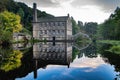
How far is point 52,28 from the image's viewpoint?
85.7 meters

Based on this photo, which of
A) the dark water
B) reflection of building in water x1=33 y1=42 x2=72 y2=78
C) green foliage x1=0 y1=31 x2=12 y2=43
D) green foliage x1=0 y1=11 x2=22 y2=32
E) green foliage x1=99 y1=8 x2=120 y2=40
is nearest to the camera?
the dark water

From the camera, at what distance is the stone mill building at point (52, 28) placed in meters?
83.5

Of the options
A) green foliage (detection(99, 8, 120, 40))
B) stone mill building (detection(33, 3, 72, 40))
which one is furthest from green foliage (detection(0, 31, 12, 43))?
stone mill building (detection(33, 3, 72, 40))

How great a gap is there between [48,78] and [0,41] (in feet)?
102

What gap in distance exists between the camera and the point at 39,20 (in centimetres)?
8881

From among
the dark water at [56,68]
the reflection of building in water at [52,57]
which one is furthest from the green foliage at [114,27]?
the dark water at [56,68]

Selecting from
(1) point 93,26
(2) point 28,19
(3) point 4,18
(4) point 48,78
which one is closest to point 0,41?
(3) point 4,18

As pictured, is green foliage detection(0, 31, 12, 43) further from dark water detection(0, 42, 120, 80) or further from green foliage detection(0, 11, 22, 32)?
dark water detection(0, 42, 120, 80)

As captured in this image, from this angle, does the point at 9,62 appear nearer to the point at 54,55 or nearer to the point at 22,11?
the point at 54,55

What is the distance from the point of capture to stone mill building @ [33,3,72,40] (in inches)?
3289

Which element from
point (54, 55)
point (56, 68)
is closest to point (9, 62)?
point (56, 68)

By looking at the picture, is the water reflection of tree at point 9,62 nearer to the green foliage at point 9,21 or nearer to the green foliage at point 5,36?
the green foliage at point 5,36

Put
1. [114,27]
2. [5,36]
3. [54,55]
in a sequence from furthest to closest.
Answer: [114,27], [5,36], [54,55]

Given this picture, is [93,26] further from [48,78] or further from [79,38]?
[48,78]
